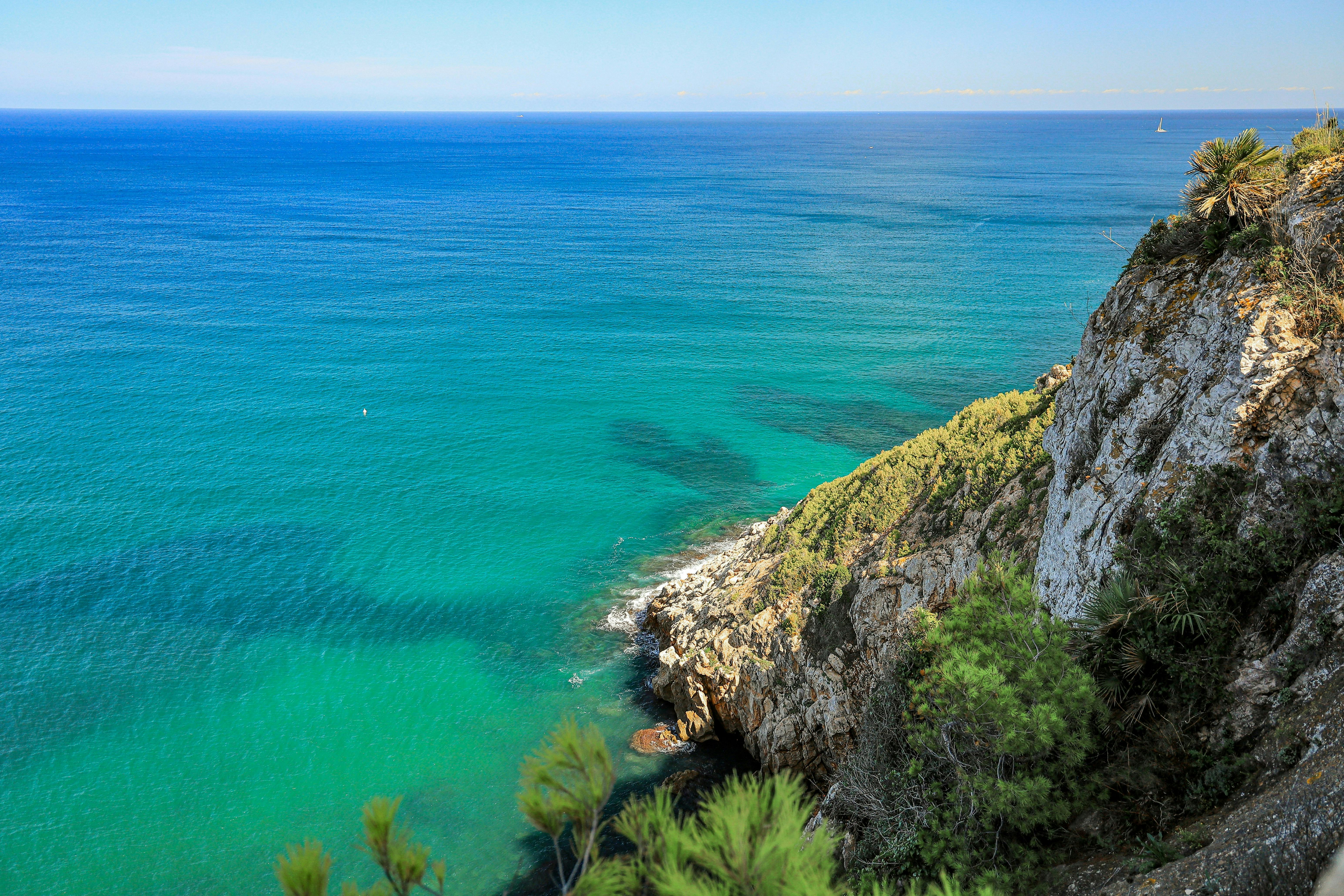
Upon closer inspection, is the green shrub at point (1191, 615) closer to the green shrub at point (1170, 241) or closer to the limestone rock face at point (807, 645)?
the green shrub at point (1170, 241)

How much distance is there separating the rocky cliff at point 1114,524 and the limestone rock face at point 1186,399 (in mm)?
34

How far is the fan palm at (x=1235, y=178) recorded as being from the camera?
15.2 meters

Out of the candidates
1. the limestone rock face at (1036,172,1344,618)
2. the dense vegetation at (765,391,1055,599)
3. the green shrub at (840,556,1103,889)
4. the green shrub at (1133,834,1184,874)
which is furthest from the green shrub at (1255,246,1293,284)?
the green shrub at (1133,834,1184,874)

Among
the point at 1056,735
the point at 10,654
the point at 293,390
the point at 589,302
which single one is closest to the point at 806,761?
the point at 1056,735

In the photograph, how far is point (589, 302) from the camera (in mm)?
83000

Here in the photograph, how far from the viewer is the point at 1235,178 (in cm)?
1555

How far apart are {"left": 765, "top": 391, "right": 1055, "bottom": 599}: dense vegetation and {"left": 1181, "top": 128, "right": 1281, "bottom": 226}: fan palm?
804 cm

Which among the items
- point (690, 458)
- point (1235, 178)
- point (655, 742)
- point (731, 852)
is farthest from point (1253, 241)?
point (690, 458)

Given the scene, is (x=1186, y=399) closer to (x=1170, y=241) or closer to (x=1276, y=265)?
(x=1276, y=265)

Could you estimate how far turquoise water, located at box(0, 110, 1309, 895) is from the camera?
27.3 meters

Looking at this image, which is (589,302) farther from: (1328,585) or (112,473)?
(1328,585)

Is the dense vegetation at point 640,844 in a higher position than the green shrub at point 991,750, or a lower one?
higher

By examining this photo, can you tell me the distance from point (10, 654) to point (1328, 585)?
1667 inches

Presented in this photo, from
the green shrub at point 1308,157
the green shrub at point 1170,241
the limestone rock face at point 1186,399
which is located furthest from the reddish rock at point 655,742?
the green shrub at point 1308,157
